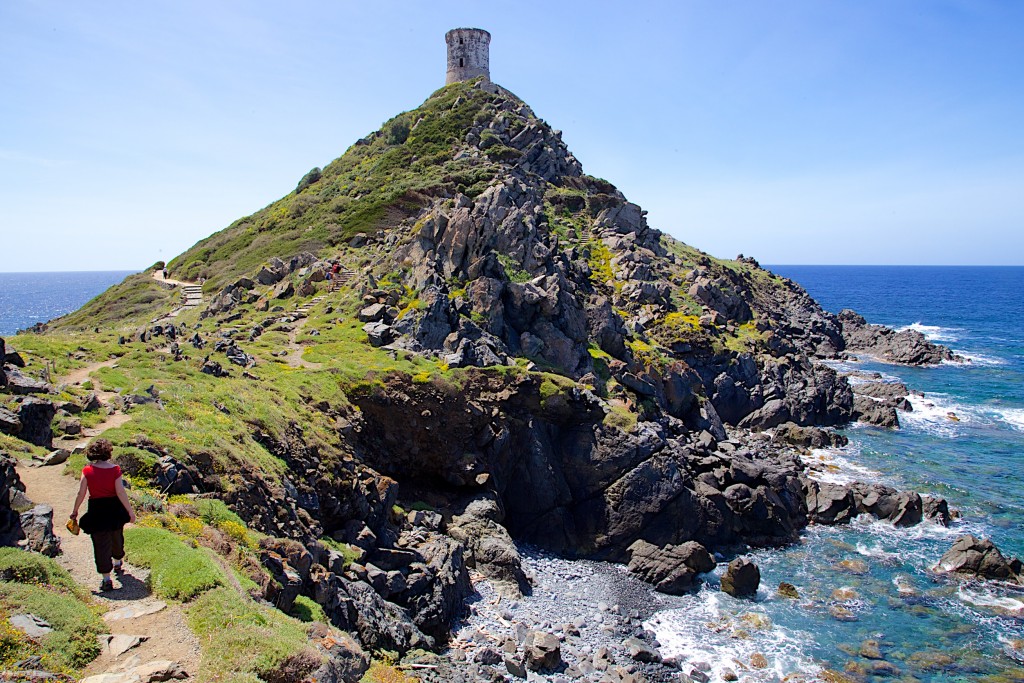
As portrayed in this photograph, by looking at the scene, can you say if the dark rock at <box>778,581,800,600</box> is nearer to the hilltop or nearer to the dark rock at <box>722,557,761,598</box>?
the dark rock at <box>722,557,761,598</box>

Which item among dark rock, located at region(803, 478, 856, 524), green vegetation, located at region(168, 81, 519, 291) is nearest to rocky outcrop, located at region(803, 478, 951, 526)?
dark rock, located at region(803, 478, 856, 524)

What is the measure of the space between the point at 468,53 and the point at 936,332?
320 ft

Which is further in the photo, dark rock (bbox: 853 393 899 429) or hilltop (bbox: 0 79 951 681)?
dark rock (bbox: 853 393 899 429)

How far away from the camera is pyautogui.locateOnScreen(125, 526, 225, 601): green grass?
39.0 ft

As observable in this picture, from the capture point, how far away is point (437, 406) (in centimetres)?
3300

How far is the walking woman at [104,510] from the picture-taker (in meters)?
11.4

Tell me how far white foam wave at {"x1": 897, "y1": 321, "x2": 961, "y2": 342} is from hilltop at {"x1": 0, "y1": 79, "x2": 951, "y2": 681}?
54.9m

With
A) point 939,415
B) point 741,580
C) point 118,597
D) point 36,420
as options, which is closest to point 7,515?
point 118,597

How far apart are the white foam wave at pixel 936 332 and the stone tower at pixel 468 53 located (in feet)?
287

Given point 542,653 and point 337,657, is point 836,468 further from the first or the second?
point 337,657

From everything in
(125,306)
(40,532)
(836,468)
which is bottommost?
(836,468)

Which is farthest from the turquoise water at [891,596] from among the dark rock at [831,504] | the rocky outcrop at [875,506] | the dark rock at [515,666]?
the dark rock at [515,666]

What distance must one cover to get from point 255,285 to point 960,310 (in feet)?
550

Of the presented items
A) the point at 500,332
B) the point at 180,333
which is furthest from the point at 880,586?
the point at 180,333
